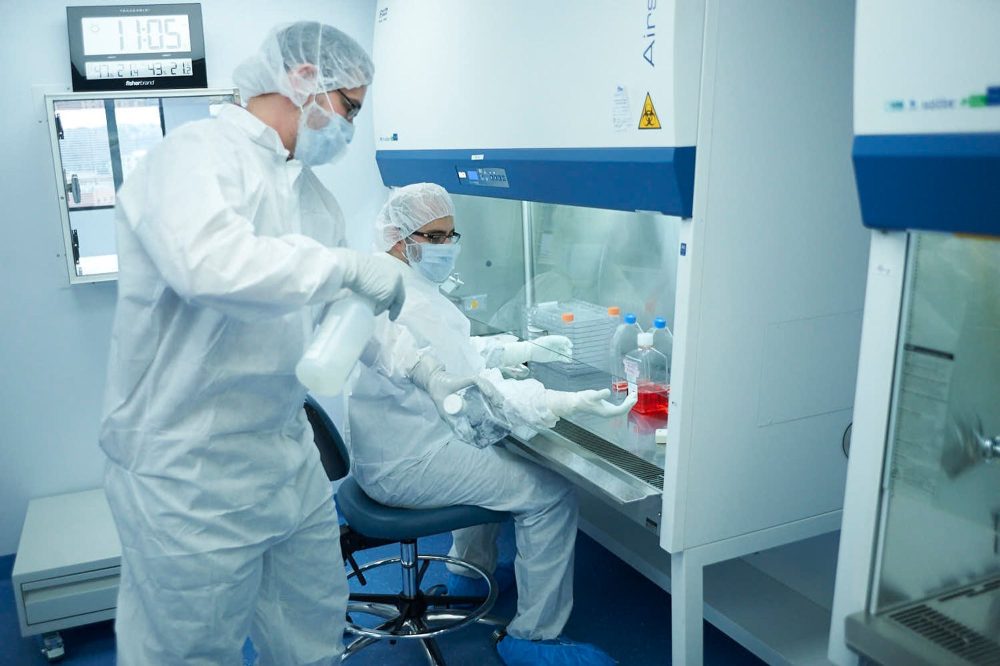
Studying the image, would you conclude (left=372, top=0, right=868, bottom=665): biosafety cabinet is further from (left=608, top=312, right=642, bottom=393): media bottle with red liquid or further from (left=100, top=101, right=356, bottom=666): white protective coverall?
(left=100, top=101, right=356, bottom=666): white protective coverall

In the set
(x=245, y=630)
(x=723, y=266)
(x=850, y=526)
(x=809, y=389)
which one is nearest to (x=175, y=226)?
(x=245, y=630)

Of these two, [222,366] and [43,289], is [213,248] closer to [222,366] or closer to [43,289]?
[222,366]

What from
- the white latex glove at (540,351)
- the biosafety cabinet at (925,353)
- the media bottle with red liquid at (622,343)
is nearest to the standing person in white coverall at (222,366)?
the biosafety cabinet at (925,353)

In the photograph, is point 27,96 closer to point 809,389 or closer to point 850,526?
point 809,389

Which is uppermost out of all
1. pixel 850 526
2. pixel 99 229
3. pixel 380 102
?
pixel 380 102

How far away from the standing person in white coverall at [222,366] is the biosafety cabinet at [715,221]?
505mm

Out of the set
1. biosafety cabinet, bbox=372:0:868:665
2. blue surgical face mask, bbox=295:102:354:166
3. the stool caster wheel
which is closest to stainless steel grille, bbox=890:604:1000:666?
biosafety cabinet, bbox=372:0:868:665

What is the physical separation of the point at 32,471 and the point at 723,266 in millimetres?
2447

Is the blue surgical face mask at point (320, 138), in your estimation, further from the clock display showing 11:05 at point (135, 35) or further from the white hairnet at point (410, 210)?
the clock display showing 11:05 at point (135, 35)

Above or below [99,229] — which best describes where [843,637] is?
below

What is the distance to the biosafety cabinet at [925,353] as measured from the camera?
94cm

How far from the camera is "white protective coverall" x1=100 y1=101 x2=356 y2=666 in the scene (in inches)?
49.1

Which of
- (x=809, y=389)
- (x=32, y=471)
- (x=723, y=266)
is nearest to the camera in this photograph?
(x=723, y=266)

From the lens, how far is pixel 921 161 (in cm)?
97
